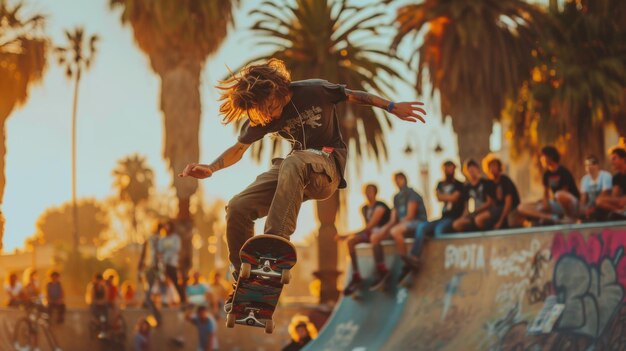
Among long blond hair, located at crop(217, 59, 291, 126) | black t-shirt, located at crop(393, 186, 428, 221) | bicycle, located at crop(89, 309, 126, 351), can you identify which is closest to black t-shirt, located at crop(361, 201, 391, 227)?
black t-shirt, located at crop(393, 186, 428, 221)

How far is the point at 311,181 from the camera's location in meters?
7.48

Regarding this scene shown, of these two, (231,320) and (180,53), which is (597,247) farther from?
(180,53)

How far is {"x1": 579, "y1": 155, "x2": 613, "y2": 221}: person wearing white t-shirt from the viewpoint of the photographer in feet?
41.3

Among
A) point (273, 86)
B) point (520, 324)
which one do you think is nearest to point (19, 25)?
point (520, 324)

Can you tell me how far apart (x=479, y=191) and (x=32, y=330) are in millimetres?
9559

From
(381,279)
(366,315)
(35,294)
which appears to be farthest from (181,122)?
(381,279)

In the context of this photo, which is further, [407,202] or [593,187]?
[407,202]

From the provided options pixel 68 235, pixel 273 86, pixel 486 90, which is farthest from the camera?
pixel 68 235

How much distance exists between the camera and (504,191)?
14094 millimetres

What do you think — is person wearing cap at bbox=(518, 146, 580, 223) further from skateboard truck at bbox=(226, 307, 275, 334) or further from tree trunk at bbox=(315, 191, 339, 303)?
tree trunk at bbox=(315, 191, 339, 303)

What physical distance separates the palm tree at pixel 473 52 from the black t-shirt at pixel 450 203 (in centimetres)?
1034

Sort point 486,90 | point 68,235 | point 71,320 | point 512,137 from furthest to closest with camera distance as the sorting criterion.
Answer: point 68,235 → point 512,137 → point 486,90 → point 71,320

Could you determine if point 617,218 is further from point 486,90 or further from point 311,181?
point 486,90

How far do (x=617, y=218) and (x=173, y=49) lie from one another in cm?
1769
